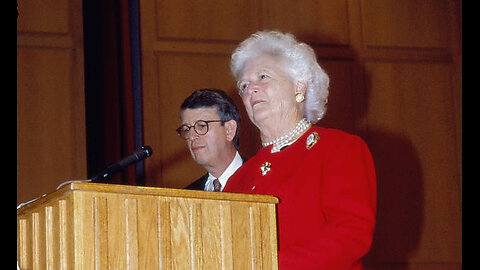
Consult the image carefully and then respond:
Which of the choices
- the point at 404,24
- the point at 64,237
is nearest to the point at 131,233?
the point at 64,237

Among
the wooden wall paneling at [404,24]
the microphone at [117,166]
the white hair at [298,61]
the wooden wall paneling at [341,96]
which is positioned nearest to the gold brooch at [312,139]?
the white hair at [298,61]

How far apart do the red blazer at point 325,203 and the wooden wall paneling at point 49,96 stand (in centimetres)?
306

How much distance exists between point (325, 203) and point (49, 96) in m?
3.49

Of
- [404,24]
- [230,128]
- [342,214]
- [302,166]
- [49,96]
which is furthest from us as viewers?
[404,24]

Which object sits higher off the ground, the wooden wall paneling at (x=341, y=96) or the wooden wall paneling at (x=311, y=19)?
the wooden wall paneling at (x=311, y=19)

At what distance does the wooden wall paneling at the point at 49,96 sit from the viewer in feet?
17.0

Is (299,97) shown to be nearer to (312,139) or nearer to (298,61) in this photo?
(298,61)

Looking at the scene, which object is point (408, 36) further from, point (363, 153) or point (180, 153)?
point (363, 153)

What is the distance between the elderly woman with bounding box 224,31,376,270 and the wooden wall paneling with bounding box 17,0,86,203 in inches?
107

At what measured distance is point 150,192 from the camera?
184cm

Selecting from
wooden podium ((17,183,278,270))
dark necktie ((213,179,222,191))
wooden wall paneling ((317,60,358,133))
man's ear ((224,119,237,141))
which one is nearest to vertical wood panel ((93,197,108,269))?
wooden podium ((17,183,278,270))

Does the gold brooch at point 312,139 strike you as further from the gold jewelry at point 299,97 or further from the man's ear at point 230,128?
the man's ear at point 230,128
